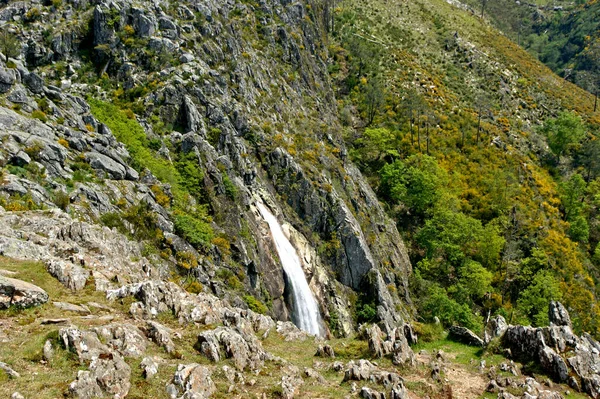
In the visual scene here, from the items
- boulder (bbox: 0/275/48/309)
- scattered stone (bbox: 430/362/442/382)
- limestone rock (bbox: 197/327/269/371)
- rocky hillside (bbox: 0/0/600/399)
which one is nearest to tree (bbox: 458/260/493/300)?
rocky hillside (bbox: 0/0/600/399)

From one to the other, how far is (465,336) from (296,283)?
22.2 m

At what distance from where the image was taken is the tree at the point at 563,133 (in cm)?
9825

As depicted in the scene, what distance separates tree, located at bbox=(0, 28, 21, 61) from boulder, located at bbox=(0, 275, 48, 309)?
3675 centimetres

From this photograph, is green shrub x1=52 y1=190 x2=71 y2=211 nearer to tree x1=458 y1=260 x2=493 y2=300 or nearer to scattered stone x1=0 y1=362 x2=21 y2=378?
scattered stone x1=0 y1=362 x2=21 y2=378

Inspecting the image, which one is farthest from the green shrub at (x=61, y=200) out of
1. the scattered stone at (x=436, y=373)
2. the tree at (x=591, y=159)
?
the tree at (x=591, y=159)

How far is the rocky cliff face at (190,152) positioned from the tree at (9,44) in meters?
1.03

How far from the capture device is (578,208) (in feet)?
286

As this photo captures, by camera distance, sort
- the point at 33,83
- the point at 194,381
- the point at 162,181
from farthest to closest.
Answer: the point at 162,181 < the point at 33,83 < the point at 194,381

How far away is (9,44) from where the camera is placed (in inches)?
1734

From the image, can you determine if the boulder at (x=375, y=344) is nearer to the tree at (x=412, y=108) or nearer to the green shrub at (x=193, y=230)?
the green shrub at (x=193, y=230)

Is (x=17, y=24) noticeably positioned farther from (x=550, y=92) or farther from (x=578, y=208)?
(x=550, y=92)

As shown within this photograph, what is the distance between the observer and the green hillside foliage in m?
65.9

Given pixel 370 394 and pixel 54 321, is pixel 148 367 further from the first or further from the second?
pixel 370 394

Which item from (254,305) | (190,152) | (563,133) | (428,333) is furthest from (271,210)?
(563,133)
